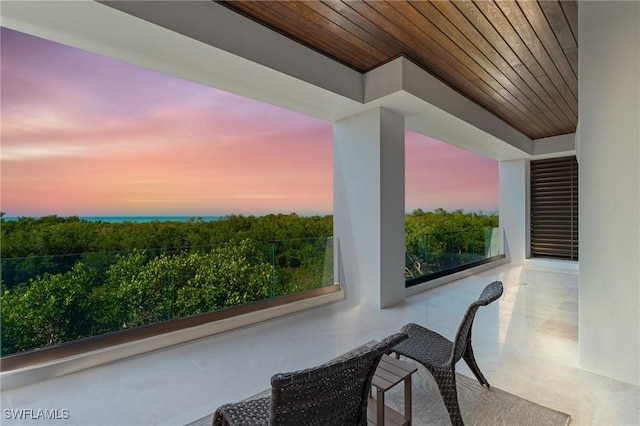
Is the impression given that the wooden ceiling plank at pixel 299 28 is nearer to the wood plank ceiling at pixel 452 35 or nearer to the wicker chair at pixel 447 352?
the wood plank ceiling at pixel 452 35

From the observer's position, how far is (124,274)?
304 centimetres

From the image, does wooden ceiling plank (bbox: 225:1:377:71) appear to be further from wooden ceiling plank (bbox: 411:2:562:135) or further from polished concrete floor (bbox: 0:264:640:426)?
polished concrete floor (bbox: 0:264:640:426)

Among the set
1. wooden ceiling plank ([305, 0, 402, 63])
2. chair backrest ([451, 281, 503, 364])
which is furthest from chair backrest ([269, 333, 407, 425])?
wooden ceiling plank ([305, 0, 402, 63])

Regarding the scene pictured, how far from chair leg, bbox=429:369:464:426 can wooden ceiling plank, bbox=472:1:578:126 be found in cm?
325

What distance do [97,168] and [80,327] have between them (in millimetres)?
3654

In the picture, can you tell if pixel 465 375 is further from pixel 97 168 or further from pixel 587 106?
pixel 97 168

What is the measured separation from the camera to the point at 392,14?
9.21 ft

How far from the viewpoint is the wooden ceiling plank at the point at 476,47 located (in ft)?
9.09

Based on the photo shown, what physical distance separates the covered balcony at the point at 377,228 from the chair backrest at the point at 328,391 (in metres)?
1.38

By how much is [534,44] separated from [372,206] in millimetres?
2832

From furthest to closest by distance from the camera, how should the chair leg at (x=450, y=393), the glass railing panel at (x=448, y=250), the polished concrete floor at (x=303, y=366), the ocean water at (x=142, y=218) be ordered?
the glass railing panel at (x=448, y=250)
the ocean water at (x=142, y=218)
the polished concrete floor at (x=303, y=366)
the chair leg at (x=450, y=393)

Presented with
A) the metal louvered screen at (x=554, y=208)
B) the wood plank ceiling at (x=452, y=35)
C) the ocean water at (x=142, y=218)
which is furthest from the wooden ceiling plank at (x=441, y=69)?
the ocean water at (x=142, y=218)

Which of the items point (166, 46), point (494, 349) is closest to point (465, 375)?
point (494, 349)

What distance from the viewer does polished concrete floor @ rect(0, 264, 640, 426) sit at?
2.04 meters
